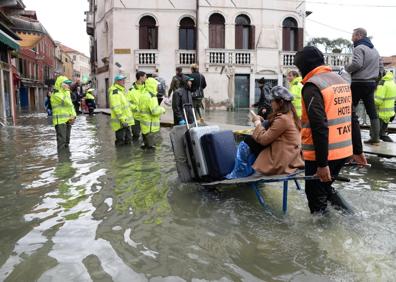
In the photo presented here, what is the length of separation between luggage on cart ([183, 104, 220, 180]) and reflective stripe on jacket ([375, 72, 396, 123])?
15.7 ft

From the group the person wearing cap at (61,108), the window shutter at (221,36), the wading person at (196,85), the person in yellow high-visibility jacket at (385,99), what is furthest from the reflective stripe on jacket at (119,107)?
the window shutter at (221,36)

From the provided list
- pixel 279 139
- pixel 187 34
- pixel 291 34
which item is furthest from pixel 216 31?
pixel 279 139

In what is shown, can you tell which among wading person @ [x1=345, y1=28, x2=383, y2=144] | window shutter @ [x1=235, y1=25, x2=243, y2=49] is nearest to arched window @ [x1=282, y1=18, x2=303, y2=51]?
window shutter @ [x1=235, y1=25, x2=243, y2=49]

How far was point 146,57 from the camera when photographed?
2739 centimetres

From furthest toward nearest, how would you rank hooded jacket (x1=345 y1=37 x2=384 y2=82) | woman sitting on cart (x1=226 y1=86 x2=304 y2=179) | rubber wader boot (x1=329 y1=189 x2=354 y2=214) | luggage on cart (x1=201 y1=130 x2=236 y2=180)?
hooded jacket (x1=345 y1=37 x2=384 y2=82), luggage on cart (x1=201 y1=130 x2=236 y2=180), woman sitting on cart (x1=226 y1=86 x2=304 y2=179), rubber wader boot (x1=329 y1=189 x2=354 y2=214)

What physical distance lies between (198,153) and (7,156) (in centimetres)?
537

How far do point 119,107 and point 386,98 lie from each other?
5671 millimetres

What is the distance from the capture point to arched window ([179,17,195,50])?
28031 mm

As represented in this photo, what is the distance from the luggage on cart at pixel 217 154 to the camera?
17.9 ft

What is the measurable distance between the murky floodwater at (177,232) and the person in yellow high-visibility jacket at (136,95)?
124 inches

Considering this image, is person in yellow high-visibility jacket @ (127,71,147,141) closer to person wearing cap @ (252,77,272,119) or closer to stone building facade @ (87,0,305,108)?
person wearing cap @ (252,77,272,119)

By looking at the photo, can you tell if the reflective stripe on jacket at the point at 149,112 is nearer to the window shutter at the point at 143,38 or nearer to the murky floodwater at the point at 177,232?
the murky floodwater at the point at 177,232

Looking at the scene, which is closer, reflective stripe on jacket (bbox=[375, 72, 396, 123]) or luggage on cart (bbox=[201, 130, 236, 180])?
luggage on cart (bbox=[201, 130, 236, 180])

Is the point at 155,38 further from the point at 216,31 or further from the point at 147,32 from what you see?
the point at 216,31
